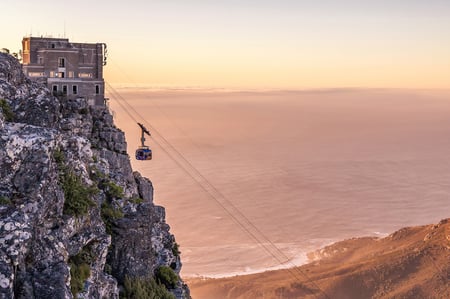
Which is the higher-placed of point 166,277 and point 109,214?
point 109,214

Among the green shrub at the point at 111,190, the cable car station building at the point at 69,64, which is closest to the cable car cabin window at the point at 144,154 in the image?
the cable car station building at the point at 69,64

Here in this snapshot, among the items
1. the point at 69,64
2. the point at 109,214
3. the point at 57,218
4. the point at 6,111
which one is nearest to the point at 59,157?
the point at 57,218

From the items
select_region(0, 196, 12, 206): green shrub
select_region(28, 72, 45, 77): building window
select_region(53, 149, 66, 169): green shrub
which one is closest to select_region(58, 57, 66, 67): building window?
select_region(28, 72, 45, 77): building window

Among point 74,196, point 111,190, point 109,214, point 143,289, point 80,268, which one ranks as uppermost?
point 74,196

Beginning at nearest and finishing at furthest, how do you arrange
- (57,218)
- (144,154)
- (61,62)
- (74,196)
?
(57,218) < (74,196) < (61,62) < (144,154)

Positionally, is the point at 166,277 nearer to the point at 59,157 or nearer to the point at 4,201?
the point at 59,157

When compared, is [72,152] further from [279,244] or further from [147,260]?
[279,244]

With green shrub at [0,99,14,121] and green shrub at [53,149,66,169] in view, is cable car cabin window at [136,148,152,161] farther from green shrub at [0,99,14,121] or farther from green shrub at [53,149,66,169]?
green shrub at [53,149,66,169]

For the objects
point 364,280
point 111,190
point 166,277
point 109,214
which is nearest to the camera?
point 109,214
